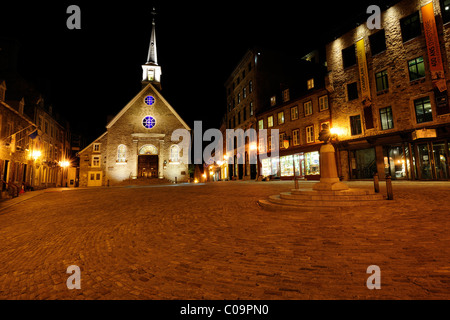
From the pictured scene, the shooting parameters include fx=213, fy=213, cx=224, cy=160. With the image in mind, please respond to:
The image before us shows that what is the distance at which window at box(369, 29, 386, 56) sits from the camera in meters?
18.6

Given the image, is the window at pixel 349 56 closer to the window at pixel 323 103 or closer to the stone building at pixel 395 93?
the stone building at pixel 395 93

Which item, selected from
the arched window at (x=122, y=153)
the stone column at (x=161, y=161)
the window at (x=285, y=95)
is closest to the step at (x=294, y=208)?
the window at (x=285, y=95)

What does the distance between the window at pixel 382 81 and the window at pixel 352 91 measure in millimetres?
1768

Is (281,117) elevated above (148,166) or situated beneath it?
elevated above

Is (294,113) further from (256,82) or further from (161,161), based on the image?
(161,161)

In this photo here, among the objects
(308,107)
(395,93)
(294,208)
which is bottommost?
(294,208)

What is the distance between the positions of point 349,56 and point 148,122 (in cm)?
2729

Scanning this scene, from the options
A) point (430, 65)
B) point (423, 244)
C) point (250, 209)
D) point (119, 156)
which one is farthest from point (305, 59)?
point (423, 244)

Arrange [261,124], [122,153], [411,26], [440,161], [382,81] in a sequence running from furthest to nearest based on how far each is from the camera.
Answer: [122,153] → [261,124] → [382,81] → [411,26] → [440,161]

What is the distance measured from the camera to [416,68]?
16594 mm

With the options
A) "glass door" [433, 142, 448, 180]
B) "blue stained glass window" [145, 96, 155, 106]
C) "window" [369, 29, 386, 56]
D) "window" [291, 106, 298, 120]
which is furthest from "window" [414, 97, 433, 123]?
"blue stained glass window" [145, 96, 155, 106]

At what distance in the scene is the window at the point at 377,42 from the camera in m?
18.6

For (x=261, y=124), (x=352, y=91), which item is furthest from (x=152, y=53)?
(x=352, y=91)

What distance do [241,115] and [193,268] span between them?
34.4 m
